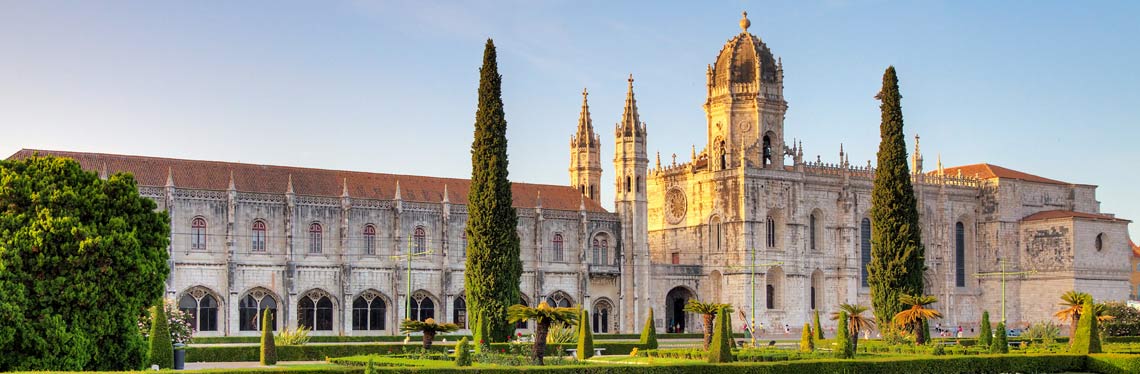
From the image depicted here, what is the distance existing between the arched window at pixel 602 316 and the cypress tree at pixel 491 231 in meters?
17.5

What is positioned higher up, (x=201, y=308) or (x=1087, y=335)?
Result: (x=201, y=308)

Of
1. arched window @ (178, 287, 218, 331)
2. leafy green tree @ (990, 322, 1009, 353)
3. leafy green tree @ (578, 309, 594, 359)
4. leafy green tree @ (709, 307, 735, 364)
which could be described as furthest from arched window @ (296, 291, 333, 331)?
leafy green tree @ (990, 322, 1009, 353)

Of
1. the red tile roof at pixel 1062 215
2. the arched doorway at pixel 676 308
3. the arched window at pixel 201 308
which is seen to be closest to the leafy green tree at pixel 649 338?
the arched window at pixel 201 308

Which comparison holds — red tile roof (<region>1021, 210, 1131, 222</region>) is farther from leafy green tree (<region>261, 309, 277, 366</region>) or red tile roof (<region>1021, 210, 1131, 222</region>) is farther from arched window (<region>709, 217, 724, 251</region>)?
leafy green tree (<region>261, 309, 277, 366</region>)

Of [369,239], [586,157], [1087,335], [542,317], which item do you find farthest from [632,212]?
[542,317]

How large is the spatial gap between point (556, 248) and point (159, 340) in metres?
38.5

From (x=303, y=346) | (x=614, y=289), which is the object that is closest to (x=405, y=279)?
(x=614, y=289)

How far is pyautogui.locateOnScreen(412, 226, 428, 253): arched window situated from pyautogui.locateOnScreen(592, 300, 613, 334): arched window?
10739 mm

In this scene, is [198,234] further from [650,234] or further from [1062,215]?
[1062,215]

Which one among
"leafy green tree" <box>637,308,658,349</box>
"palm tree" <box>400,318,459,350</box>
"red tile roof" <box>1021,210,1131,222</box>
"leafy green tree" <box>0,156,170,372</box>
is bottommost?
"leafy green tree" <box>637,308,658,349</box>

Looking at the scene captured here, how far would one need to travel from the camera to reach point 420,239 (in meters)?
68.8

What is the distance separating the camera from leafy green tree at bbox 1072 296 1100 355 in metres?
45.7

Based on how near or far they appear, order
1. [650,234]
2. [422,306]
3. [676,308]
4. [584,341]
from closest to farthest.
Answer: [584,341] → [422,306] → [676,308] → [650,234]

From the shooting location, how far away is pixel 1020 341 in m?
58.5
